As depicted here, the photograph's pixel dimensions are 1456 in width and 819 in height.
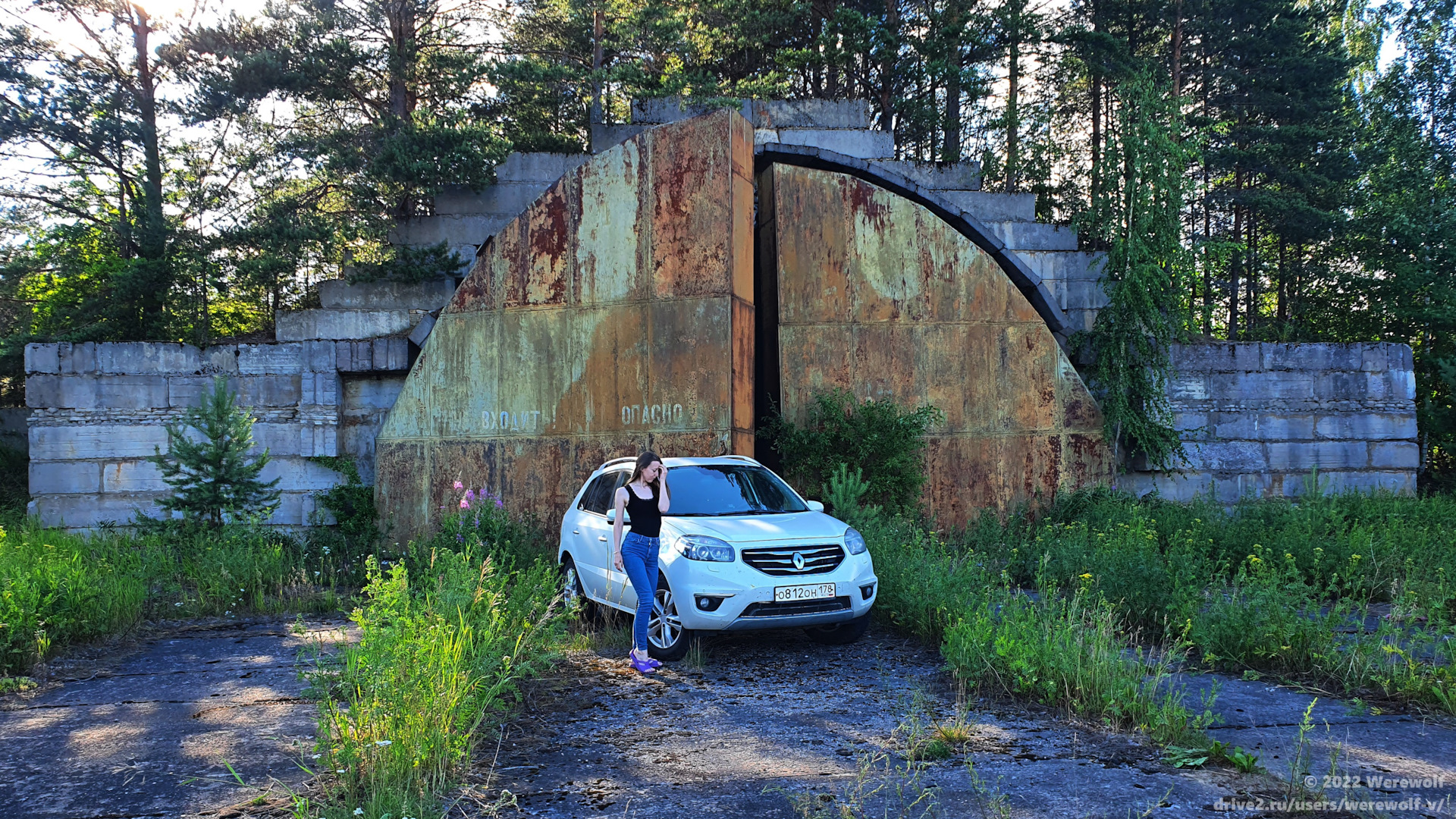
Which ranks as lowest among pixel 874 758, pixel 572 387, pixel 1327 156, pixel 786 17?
pixel 874 758

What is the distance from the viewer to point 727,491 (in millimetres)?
8828

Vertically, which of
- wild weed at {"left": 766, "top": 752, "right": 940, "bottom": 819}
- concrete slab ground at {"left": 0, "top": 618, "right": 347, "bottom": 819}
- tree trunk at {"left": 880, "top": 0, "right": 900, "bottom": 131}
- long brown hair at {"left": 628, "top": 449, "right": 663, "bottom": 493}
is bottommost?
concrete slab ground at {"left": 0, "top": 618, "right": 347, "bottom": 819}

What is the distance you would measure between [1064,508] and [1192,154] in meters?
5.73

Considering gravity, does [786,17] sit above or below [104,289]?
above

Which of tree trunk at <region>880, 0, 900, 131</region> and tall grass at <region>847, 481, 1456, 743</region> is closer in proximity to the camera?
tall grass at <region>847, 481, 1456, 743</region>

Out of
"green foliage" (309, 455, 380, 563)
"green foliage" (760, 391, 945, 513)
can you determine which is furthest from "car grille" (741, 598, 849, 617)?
"green foliage" (309, 455, 380, 563)

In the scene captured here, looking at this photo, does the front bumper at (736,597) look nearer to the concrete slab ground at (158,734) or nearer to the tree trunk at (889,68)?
the concrete slab ground at (158,734)

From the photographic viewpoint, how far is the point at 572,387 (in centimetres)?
1252

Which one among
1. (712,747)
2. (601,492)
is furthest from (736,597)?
(601,492)

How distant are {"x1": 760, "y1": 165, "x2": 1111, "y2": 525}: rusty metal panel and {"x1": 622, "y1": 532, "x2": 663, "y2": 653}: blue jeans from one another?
6.29 metres

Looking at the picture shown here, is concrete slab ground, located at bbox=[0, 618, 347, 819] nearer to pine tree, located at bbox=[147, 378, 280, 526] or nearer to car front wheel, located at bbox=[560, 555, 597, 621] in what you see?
car front wheel, located at bbox=[560, 555, 597, 621]

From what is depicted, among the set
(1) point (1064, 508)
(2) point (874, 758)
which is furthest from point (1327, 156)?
(2) point (874, 758)

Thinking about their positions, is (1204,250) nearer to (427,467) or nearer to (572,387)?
(572,387)

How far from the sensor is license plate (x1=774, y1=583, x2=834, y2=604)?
7.37 meters
